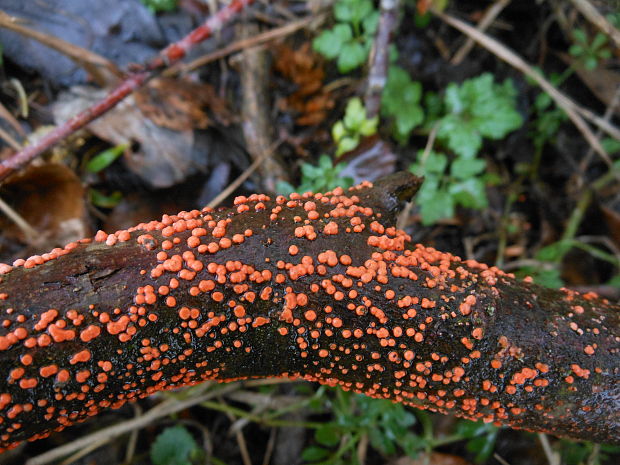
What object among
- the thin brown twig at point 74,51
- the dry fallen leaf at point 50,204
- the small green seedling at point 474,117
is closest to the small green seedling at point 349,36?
the small green seedling at point 474,117

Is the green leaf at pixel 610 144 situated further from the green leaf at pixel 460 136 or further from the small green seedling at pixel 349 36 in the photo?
Answer: the small green seedling at pixel 349 36

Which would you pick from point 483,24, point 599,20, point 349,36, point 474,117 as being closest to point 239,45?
point 349,36

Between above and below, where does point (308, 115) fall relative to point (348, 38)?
below

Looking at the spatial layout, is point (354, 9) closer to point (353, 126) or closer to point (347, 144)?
point (353, 126)

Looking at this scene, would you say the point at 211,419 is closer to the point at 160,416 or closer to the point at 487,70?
the point at 160,416

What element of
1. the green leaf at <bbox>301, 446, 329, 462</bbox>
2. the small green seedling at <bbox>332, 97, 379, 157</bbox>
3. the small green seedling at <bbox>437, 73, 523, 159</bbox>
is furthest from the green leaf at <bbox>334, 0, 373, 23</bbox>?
the green leaf at <bbox>301, 446, 329, 462</bbox>

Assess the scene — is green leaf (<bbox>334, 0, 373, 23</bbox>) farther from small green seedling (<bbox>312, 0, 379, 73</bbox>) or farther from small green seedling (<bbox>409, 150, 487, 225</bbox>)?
small green seedling (<bbox>409, 150, 487, 225</bbox>)

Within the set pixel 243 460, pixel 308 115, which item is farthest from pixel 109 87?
pixel 243 460
